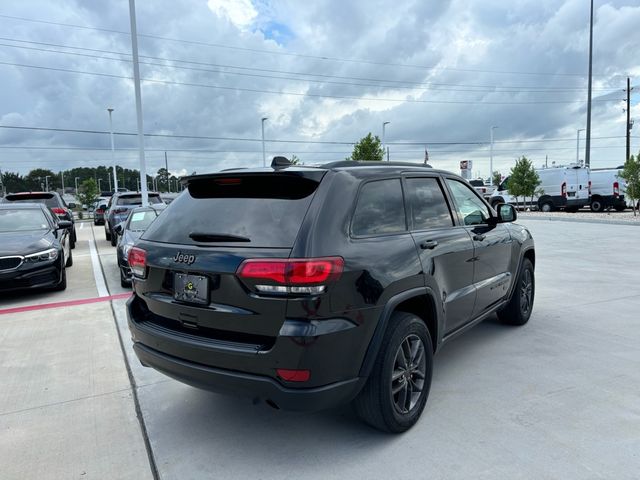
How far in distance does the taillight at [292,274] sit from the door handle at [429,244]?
0.96 metres

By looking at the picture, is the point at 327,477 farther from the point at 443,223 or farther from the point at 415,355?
the point at 443,223

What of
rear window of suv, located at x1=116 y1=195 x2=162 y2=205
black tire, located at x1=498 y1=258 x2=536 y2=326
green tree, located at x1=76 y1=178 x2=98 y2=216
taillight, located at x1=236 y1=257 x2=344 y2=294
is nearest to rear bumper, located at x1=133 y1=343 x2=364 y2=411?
taillight, located at x1=236 y1=257 x2=344 y2=294

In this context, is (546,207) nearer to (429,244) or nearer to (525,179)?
(525,179)

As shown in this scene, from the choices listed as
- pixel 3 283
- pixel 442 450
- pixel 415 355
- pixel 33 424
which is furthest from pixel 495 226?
pixel 3 283

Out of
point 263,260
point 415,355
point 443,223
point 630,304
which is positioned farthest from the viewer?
point 630,304

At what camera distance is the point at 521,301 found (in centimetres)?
528

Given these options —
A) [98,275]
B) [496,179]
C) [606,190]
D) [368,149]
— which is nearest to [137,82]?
[98,275]

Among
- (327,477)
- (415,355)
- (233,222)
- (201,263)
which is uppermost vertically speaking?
(233,222)

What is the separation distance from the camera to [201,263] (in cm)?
277

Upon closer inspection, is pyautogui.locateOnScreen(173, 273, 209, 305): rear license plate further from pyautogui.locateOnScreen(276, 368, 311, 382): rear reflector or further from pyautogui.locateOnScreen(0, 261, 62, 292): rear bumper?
pyautogui.locateOnScreen(0, 261, 62, 292): rear bumper

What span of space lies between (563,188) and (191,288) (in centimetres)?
2708

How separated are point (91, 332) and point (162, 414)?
2.50 metres

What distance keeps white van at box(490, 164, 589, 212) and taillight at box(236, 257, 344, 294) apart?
78.7ft

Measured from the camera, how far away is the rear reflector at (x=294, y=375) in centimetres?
251
